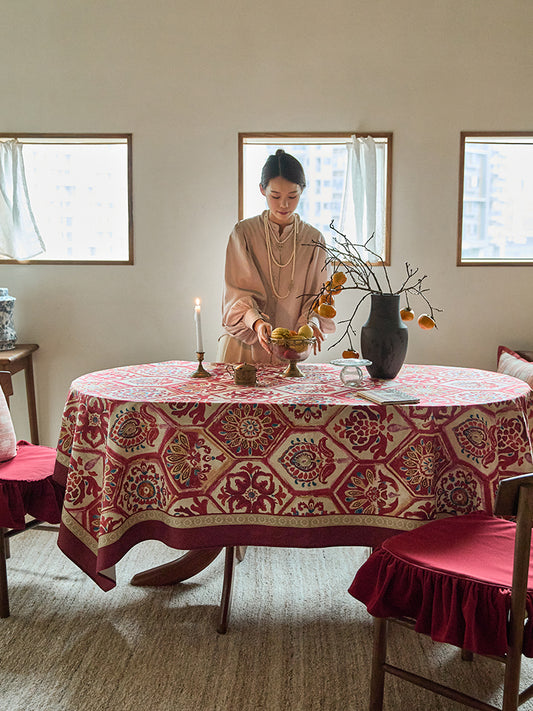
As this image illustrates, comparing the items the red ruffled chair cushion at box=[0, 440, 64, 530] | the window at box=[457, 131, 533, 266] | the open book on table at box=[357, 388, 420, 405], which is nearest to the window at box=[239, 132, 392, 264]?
the window at box=[457, 131, 533, 266]

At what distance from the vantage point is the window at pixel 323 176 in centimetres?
372

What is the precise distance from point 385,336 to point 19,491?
1383 millimetres

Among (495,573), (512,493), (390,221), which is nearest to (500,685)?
(495,573)

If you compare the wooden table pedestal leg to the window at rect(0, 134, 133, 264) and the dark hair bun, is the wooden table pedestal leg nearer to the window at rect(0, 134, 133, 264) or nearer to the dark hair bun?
the dark hair bun

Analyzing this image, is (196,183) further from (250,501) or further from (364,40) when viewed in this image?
(250,501)

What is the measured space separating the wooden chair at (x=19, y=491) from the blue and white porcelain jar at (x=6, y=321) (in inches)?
49.0

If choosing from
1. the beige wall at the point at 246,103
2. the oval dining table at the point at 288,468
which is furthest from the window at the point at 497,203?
the oval dining table at the point at 288,468

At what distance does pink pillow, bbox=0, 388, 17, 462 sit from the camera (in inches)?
95.7

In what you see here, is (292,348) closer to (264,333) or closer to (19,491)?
(264,333)

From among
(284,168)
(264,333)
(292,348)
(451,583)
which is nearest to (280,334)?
(292,348)

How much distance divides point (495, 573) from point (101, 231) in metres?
3.09

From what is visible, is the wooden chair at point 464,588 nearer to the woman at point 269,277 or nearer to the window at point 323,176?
the woman at point 269,277

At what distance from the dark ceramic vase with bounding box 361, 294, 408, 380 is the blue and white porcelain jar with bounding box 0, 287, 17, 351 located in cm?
207

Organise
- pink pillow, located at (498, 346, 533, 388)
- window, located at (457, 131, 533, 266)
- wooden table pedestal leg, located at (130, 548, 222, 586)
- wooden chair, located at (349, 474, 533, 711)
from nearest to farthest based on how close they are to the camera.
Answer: wooden chair, located at (349, 474, 533, 711), wooden table pedestal leg, located at (130, 548, 222, 586), pink pillow, located at (498, 346, 533, 388), window, located at (457, 131, 533, 266)
